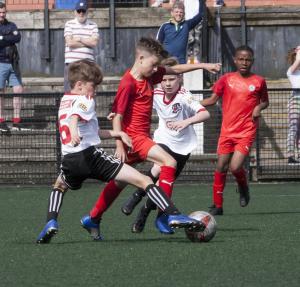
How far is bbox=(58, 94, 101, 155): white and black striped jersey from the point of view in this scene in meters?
9.21

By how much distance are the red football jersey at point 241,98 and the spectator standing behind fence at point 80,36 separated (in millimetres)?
5198

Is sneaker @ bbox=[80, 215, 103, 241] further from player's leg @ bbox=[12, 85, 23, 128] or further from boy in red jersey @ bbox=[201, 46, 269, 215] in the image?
player's leg @ bbox=[12, 85, 23, 128]

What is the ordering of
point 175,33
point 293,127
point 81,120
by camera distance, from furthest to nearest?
point 175,33
point 293,127
point 81,120

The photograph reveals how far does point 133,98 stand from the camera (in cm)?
1009

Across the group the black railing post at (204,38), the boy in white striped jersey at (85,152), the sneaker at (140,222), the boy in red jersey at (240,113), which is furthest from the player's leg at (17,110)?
the boy in white striped jersey at (85,152)

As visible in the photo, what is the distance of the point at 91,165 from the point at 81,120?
371 millimetres

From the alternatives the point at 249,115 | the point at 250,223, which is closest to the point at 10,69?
the point at 249,115

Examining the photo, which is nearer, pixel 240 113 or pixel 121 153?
pixel 121 153

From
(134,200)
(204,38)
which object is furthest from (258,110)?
(204,38)

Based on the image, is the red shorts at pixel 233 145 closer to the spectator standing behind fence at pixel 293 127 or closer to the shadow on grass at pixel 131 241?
the shadow on grass at pixel 131 241

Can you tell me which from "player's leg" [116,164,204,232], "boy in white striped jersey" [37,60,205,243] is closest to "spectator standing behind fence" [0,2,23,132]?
"boy in white striped jersey" [37,60,205,243]

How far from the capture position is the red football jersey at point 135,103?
394 inches

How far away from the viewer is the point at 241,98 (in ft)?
42.7

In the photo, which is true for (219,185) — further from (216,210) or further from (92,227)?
(92,227)
